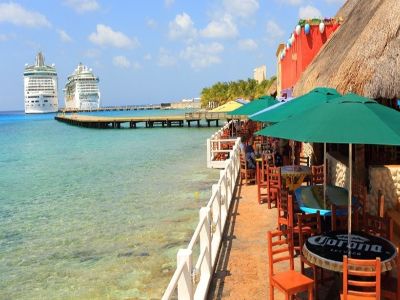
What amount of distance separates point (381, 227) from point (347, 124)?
1.57m

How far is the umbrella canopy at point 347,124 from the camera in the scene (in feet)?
9.81

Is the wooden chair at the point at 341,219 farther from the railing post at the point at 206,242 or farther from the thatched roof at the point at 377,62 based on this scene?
the thatched roof at the point at 377,62

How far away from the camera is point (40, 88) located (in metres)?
134

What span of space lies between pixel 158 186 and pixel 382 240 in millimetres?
9378

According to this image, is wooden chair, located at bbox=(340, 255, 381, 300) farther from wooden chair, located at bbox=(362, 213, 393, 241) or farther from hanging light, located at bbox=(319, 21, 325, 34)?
hanging light, located at bbox=(319, 21, 325, 34)

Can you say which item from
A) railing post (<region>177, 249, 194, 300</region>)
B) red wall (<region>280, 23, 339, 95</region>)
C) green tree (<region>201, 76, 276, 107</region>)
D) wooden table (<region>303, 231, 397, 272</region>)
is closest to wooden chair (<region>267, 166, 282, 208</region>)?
wooden table (<region>303, 231, 397, 272</region>)

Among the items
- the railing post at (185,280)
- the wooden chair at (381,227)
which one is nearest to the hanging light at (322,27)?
the wooden chair at (381,227)

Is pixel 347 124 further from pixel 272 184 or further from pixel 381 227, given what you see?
pixel 272 184

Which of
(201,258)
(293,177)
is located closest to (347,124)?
(201,258)

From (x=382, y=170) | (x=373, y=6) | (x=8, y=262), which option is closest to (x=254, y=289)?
(x=382, y=170)

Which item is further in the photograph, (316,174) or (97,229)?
(97,229)

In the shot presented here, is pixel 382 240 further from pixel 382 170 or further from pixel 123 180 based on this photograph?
pixel 123 180

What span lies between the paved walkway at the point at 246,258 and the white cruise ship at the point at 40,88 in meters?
137

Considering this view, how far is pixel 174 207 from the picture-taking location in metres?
9.75
